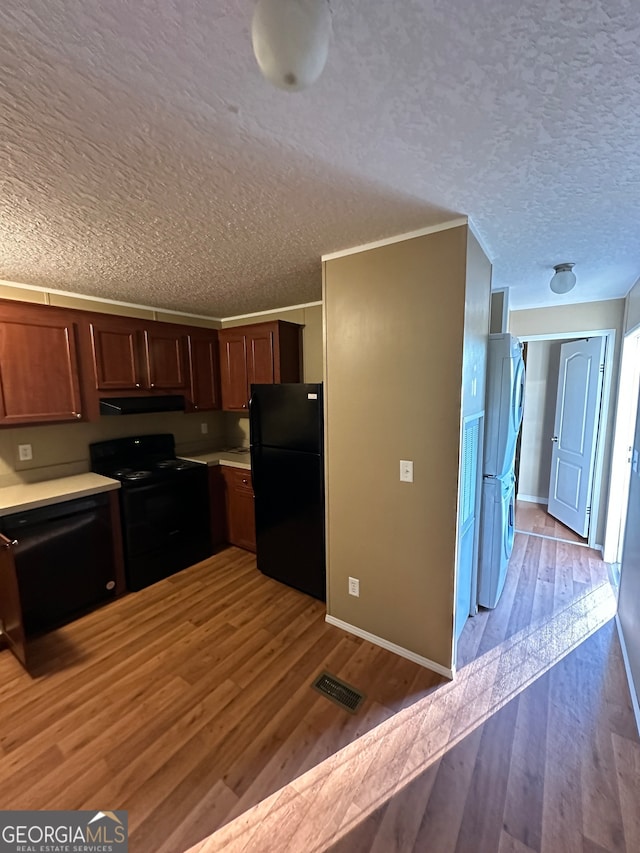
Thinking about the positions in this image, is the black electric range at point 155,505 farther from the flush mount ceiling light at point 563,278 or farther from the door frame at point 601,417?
the door frame at point 601,417

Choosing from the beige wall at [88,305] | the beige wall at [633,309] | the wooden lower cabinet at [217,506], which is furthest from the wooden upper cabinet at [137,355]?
the beige wall at [633,309]

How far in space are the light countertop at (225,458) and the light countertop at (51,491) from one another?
0.86 m

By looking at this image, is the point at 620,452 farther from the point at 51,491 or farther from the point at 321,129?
the point at 51,491

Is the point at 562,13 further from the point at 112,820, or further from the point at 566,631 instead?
the point at 566,631

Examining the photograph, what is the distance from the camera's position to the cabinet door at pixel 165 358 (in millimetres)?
3221

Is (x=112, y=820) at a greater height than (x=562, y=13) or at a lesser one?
lesser

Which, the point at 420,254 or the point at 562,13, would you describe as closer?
the point at 562,13

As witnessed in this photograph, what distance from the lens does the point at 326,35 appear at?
59cm

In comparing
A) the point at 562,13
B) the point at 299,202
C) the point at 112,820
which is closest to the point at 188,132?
the point at 299,202

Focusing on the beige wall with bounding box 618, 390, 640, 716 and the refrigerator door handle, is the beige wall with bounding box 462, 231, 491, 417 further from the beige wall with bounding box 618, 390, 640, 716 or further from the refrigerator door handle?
the refrigerator door handle

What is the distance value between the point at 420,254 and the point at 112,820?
281 centimetres

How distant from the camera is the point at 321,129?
106 centimetres

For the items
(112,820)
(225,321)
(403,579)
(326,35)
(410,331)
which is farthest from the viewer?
(225,321)

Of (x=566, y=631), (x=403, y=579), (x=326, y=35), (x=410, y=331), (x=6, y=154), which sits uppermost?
(x=6, y=154)
